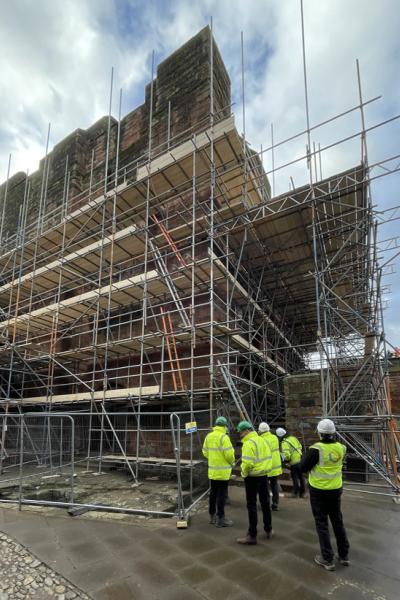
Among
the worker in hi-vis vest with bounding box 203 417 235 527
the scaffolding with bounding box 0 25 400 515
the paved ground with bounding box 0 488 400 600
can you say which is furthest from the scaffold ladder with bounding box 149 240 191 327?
the paved ground with bounding box 0 488 400 600

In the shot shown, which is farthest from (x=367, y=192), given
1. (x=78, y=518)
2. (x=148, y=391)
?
(x=78, y=518)

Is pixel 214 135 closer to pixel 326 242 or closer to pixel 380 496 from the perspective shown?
pixel 326 242

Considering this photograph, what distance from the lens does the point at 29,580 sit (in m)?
3.55

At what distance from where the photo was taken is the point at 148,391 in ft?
32.0

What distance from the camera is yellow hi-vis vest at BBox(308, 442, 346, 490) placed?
3994 millimetres

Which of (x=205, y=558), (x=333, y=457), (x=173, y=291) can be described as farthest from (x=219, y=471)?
(x=173, y=291)

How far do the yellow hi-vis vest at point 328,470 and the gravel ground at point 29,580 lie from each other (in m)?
2.53

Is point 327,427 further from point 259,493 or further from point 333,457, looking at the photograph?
point 259,493

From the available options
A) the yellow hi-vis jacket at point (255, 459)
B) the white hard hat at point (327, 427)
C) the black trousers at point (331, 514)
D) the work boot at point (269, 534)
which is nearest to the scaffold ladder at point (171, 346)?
the yellow hi-vis jacket at point (255, 459)

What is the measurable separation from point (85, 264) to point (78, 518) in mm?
9775

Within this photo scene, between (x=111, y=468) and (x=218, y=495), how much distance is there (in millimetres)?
6234

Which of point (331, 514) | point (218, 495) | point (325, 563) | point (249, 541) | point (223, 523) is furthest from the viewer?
point (218, 495)

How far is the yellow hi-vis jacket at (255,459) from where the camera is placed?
461 centimetres

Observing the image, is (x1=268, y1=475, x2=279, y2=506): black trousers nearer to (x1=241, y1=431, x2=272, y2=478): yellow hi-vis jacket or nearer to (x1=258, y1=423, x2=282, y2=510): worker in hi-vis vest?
(x1=258, y1=423, x2=282, y2=510): worker in hi-vis vest
